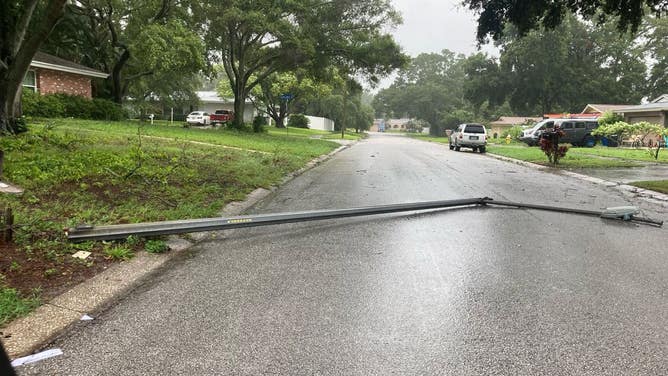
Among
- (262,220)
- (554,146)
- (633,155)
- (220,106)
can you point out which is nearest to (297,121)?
(220,106)

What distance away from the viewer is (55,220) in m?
5.31

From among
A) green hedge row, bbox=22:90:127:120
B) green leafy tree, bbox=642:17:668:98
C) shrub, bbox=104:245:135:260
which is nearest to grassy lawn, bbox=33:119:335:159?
green hedge row, bbox=22:90:127:120

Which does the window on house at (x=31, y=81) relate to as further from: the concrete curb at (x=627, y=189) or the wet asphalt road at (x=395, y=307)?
the concrete curb at (x=627, y=189)

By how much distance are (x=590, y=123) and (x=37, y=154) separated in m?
34.7

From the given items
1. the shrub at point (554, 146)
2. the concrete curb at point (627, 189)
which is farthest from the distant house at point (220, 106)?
the concrete curb at point (627, 189)

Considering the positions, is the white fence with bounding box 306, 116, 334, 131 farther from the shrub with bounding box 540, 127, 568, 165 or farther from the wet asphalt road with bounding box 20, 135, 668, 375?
the wet asphalt road with bounding box 20, 135, 668, 375

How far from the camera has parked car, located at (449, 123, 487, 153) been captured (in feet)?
90.5

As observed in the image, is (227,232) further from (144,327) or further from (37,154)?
(37,154)

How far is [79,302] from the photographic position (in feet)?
11.6

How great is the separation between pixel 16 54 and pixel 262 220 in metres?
→ 9.81

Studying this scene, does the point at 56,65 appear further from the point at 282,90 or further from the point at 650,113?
the point at 650,113

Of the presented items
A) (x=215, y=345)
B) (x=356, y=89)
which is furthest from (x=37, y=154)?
(x=356, y=89)

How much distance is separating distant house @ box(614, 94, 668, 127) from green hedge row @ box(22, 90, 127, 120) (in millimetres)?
38279

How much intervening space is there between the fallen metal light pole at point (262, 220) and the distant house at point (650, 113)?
1329 inches
